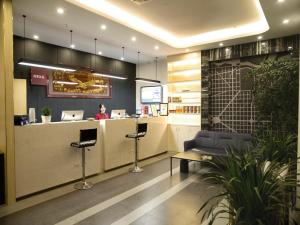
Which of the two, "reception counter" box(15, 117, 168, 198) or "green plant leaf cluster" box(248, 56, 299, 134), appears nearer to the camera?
"green plant leaf cluster" box(248, 56, 299, 134)

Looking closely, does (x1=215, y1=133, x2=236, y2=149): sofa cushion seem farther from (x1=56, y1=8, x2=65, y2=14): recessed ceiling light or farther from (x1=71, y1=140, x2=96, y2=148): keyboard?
(x1=56, y1=8, x2=65, y2=14): recessed ceiling light

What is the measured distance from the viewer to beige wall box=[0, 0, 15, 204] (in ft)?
10.8

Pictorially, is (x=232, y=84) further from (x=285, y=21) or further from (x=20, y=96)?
(x=20, y=96)

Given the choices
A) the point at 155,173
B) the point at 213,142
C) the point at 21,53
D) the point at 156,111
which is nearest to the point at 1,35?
the point at 21,53

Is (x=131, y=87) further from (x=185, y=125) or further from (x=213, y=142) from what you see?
(x=213, y=142)

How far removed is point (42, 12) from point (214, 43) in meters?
4.15

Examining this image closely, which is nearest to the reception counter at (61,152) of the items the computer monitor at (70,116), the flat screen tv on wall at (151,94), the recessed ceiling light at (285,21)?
the computer monitor at (70,116)

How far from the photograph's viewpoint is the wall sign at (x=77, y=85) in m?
6.20

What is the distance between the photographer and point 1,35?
331 centimetres

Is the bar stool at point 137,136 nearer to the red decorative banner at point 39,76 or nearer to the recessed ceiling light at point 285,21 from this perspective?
the red decorative banner at point 39,76

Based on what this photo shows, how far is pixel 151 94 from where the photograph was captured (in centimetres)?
841

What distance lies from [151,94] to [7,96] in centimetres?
557

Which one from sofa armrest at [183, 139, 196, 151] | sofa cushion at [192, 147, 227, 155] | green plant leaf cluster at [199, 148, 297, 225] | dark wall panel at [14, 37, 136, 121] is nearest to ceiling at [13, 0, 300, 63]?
dark wall panel at [14, 37, 136, 121]

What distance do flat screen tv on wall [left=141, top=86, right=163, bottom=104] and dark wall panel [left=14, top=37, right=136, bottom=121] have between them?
0.51 metres
